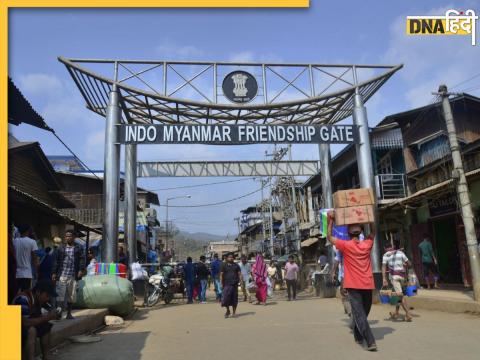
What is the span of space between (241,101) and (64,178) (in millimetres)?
19481

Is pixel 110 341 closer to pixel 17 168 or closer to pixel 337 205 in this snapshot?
pixel 337 205

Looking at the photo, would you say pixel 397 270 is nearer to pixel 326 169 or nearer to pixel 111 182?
pixel 111 182

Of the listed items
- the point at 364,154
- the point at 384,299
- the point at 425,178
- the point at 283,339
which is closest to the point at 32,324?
the point at 283,339

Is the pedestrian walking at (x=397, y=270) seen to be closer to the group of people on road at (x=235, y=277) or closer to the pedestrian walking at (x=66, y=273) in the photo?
the group of people on road at (x=235, y=277)

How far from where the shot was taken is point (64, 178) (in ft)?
99.3

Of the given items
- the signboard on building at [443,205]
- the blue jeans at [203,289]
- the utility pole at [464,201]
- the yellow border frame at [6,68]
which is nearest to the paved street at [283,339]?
the utility pole at [464,201]

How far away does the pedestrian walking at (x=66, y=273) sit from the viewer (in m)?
8.78

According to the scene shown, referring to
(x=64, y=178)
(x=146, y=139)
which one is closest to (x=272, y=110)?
(x=146, y=139)

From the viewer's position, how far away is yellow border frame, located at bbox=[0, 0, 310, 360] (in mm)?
3174

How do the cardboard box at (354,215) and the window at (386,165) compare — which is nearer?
the cardboard box at (354,215)

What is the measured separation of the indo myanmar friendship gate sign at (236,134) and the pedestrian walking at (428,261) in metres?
4.07

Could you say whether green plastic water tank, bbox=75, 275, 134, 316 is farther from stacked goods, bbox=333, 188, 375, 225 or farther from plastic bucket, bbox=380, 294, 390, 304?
plastic bucket, bbox=380, 294, 390, 304

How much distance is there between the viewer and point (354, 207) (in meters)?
7.48

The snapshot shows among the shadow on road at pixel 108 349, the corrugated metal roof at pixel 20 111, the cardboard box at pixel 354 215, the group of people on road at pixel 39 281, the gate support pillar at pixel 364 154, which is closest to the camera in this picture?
the group of people on road at pixel 39 281
